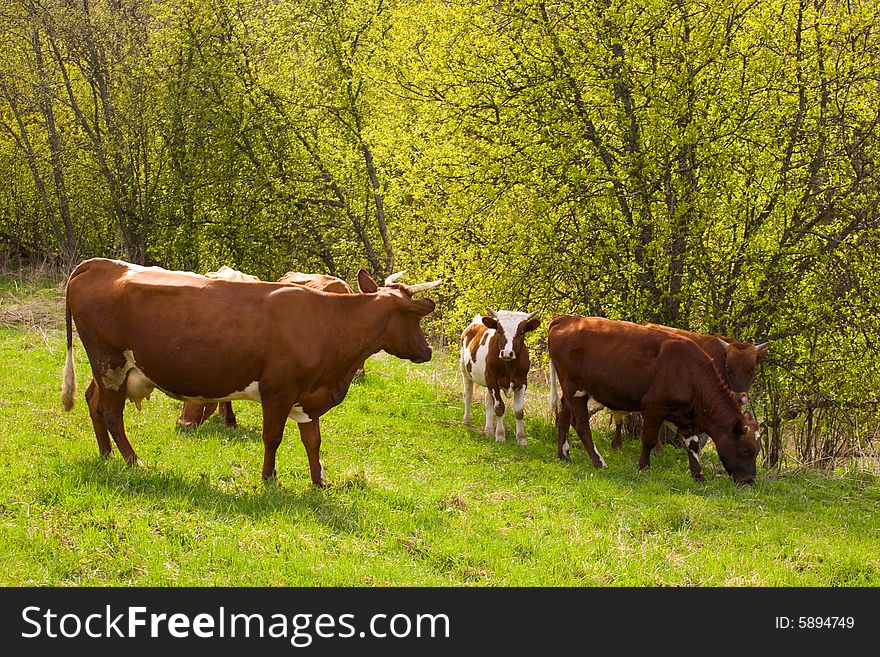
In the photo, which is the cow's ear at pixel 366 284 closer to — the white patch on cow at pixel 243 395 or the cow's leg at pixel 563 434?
the white patch on cow at pixel 243 395

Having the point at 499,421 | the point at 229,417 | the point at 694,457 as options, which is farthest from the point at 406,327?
the point at 694,457

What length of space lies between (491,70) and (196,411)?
7.07m

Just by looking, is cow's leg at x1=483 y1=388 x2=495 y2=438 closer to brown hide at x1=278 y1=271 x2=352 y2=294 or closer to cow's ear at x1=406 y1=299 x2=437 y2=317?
brown hide at x1=278 y1=271 x2=352 y2=294

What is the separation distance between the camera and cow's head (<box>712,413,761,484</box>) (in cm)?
1218

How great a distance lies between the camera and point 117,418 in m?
9.15

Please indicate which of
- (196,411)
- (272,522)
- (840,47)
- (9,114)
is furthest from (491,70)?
(9,114)

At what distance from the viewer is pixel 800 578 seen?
8023mm

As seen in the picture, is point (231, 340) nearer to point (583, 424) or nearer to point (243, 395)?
point (243, 395)

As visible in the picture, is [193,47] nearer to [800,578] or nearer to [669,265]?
[669,265]

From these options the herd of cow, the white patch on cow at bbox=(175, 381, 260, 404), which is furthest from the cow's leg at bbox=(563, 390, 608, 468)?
the white patch on cow at bbox=(175, 381, 260, 404)

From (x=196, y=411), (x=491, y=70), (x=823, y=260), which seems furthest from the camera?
(x=491, y=70)

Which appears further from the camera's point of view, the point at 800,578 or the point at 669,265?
the point at 669,265

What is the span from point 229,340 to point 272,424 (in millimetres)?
888

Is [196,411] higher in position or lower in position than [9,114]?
lower
